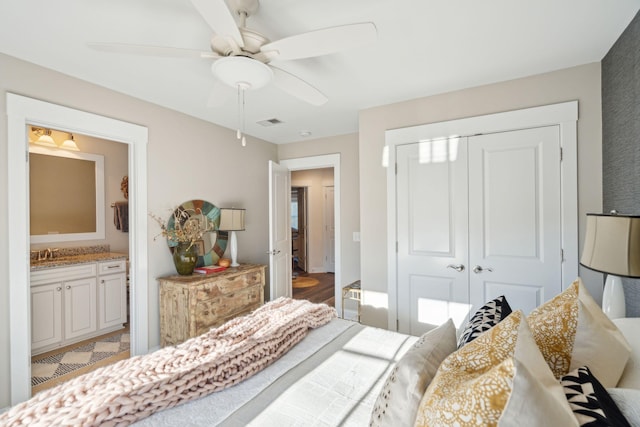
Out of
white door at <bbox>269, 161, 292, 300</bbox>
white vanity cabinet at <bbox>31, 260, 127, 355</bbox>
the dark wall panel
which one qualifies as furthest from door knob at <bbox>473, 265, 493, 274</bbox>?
white vanity cabinet at <bbox>31, 260, 127, 355</bbox>

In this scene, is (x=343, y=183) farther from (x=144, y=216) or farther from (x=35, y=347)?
(x=35, y=347)

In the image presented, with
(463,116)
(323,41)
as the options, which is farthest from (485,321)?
(463,116)

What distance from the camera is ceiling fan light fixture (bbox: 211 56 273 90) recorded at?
155cm

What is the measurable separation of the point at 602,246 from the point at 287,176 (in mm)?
3511

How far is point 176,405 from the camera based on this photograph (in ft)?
3.77

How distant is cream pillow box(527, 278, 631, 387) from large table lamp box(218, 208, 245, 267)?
9.81 feet

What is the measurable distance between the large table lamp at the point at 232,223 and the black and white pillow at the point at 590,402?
124 inches

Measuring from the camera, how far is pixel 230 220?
3.47 metres

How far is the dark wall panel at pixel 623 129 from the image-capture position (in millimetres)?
1680

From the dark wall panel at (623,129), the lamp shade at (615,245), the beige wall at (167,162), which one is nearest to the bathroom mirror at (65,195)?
the beige wall at (167,162)

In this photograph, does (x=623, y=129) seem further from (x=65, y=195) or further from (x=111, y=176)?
(x=65, y=195)

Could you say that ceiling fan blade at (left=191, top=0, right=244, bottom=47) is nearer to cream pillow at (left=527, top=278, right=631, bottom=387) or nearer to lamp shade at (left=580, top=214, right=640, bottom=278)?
cream pillow at (left=527, top=278, right=631, bottom=387)

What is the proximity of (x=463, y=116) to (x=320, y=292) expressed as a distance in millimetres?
3641

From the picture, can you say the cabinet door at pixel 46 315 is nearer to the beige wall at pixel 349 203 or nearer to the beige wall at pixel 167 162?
the beige wall at pixel 167 162
